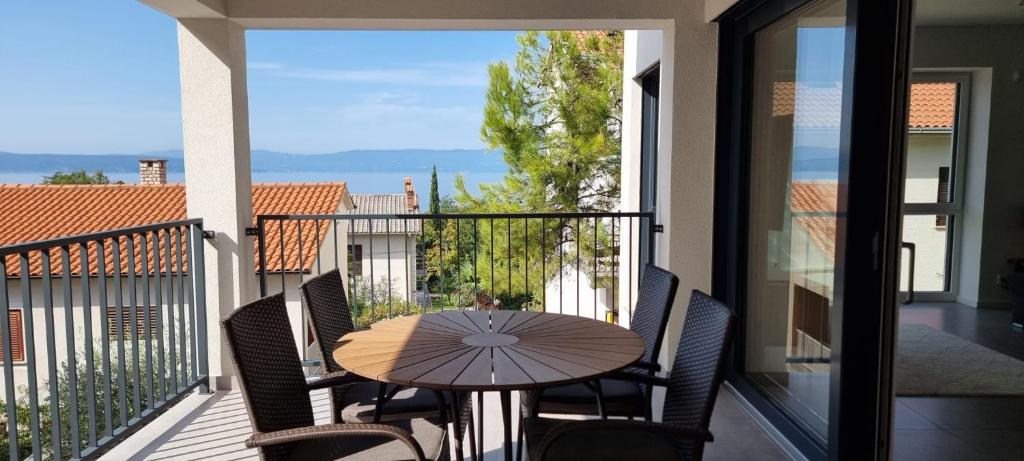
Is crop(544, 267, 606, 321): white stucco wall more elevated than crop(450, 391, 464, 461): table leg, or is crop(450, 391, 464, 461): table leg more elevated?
crop(450, 391, 464, 461): table leg

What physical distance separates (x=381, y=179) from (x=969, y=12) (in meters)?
30.1

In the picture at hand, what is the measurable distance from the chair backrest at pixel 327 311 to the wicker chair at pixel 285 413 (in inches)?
10.6

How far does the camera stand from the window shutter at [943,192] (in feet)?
19.5

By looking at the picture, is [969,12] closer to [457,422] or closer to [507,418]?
[507,418]

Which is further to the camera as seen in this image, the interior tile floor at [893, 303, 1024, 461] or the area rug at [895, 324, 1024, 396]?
the area rug at [895, 324, 1024, 396]

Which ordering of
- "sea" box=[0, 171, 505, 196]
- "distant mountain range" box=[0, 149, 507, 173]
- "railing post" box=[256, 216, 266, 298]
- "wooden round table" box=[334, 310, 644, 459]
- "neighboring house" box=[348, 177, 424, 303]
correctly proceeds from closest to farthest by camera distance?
"wooden round table" box=[334, 310, 644, 459] → "railing post" box=[256, 216, 266, 298] → "sea" box=[0, 171, 505, 196] → "distant mountain range" box=[0, 149, 507, 173] → "neighboring house" box=[348, 177, 424, 303]

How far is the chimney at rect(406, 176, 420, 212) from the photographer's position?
26625 mm

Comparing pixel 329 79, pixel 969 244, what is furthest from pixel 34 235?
pixel 329 79

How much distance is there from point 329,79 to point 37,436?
129ft

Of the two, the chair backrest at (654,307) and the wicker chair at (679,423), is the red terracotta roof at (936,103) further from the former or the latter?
the wicker chair at (679,423)

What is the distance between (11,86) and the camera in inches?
1188

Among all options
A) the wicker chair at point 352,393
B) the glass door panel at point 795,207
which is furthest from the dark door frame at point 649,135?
the wicker chair at point 352,393

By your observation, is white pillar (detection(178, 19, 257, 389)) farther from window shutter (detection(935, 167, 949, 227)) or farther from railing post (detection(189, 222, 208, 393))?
window shutter (detection(935, 167, 949, 227))

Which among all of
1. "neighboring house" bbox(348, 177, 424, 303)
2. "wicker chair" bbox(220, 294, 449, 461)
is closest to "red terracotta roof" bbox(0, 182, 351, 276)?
"neighboring house" bbox(348, 177, 424, 303)
